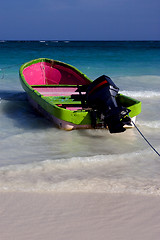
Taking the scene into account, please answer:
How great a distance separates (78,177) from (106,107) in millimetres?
1501

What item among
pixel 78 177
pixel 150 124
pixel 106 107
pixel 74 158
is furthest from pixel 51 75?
pixel 78 177

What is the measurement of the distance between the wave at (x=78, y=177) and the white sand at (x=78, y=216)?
130 mm

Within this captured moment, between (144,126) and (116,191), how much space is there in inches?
113

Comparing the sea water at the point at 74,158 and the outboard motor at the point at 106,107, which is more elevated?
the outboard motor at the point at 106,107

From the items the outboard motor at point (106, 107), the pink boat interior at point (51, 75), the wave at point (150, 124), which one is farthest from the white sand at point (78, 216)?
the pink boat interior at point (51, 75)

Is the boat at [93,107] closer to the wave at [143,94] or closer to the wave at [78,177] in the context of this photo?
the wave at [78,177]

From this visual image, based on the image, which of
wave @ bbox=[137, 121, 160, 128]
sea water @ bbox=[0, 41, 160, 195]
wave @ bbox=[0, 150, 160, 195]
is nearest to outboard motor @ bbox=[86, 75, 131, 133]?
sea water @ bbox=[0, 41, 160, 195]

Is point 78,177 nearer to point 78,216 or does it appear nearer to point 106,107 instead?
point 78,216

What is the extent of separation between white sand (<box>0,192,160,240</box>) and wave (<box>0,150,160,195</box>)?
0.43 ft

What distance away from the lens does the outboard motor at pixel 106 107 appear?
428 centimetres

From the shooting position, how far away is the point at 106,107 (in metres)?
4.59

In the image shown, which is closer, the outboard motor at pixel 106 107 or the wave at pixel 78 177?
the wave at pixel 78 177

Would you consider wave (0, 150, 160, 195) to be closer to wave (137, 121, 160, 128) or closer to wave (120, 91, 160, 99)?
wave (137, 121, 160, 128)

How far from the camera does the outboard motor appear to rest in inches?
168
